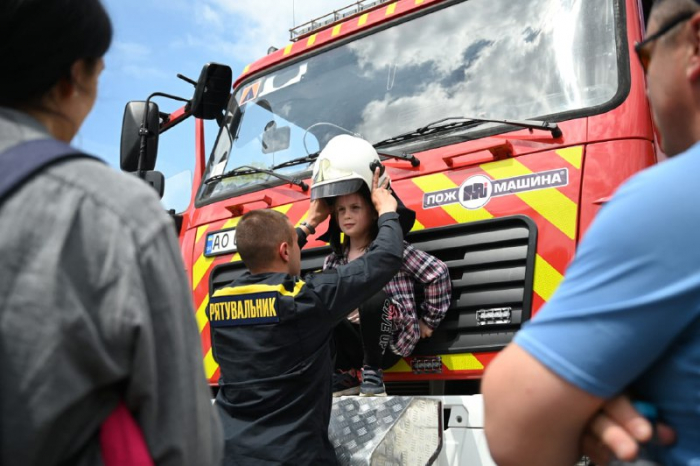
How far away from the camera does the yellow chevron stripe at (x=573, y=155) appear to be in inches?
107

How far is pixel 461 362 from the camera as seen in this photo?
2.81m

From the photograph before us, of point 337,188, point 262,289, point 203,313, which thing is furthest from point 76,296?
point 203,313

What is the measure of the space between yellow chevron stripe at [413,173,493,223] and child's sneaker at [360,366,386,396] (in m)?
0.71

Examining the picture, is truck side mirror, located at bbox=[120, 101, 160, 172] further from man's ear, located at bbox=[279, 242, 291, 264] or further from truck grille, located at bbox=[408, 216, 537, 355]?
truck grille, located at bbox=[408, 216, 537, 355]

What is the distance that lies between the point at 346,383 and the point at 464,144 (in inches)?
45.7

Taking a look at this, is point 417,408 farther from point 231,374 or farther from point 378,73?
point 378,73

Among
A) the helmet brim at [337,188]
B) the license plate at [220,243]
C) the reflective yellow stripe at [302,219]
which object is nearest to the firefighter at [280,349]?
the helmet brim at [337,188]

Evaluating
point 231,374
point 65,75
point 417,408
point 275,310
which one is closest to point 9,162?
point 65,75

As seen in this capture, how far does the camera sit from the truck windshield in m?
3.00

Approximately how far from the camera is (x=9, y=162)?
0.95 metres

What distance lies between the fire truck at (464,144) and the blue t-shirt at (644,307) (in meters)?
1.69

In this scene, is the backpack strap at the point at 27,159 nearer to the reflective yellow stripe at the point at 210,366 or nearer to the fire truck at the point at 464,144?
the fire truck at the point at 464,144

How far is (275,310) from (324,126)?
1.53 metres

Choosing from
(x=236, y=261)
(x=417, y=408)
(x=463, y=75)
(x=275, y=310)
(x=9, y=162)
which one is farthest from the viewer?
(x=236, y=261)
